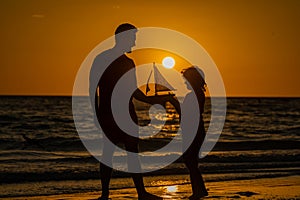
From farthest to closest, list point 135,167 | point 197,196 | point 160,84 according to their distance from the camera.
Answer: point 197,196 → point 160,84 → point 135,167

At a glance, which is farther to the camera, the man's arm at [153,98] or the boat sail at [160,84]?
the boat sail at [160,84]

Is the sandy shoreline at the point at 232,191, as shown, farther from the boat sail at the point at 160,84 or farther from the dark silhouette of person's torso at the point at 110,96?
the boat sail at the point at 160,84

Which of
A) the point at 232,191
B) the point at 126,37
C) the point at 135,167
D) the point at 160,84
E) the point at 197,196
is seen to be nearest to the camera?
the point at 126,37

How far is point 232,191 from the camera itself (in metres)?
10.6

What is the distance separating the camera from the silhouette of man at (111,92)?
8.61 meters

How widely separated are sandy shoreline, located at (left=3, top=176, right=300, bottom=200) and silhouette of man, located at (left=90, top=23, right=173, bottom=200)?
1.38m

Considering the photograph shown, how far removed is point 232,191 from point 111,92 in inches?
122

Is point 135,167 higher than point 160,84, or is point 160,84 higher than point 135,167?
point 160,84

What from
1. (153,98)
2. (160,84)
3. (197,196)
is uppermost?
(160,84)

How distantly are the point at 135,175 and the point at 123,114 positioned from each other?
2.70 ft

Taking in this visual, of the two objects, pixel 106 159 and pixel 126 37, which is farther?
pixel 106 159

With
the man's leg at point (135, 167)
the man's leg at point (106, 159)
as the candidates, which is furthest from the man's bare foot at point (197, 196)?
the man's leg at point (106, 159)

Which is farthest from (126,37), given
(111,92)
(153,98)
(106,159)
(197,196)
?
(197,196)

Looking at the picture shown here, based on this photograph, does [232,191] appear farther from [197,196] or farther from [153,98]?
[153,98]
